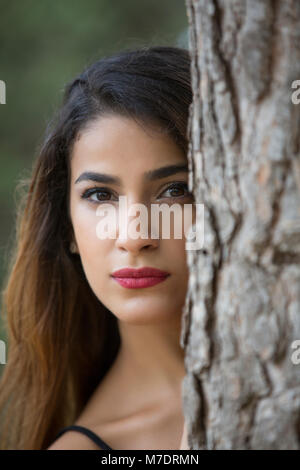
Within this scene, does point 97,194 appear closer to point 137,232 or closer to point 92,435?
point 137,232

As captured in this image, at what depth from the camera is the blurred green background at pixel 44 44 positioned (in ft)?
13.2

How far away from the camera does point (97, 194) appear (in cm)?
170

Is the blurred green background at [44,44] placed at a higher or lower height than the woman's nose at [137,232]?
higher

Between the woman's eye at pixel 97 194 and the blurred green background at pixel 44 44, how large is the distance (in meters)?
2.31

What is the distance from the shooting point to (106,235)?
63.9 inches

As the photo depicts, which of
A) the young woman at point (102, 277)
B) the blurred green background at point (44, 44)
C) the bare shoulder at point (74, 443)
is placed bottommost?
the bare shoulder at point (74, 443)

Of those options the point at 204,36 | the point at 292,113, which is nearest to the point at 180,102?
the point at 204,36

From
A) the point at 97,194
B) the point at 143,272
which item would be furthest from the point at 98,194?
the point at 143,272

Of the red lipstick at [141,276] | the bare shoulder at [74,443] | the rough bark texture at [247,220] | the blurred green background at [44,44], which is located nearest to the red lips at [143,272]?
the red lipstick at [141,276]

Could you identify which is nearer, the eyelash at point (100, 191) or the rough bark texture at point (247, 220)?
the rough bark texture at point (247, 220)

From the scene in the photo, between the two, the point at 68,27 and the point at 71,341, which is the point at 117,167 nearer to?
the point at 71,341

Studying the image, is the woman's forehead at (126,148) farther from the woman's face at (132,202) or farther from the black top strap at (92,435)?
the black top strap at (92,435)

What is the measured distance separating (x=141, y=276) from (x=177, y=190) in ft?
0.87

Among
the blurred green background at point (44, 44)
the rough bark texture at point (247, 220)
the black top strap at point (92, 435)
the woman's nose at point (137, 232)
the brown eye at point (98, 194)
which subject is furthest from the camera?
the blurred green background at point (44, 44)
